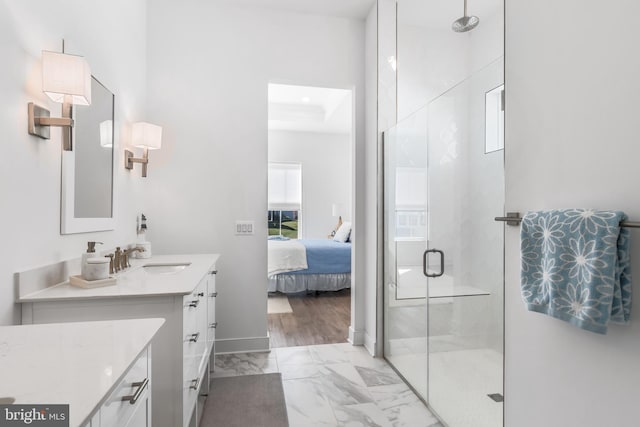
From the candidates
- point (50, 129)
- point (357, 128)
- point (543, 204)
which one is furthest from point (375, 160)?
point (50, 129)

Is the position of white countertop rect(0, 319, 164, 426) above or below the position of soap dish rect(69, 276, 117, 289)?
below

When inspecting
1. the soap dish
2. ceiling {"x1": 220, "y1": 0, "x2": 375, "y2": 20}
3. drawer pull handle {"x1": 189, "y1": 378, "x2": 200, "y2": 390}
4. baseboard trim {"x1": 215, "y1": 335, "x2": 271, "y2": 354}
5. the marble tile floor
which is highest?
ceiling {"x1": 220, "y1": 0, "x2": 375, "y2": 20}

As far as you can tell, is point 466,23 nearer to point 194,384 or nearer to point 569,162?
point 569,162

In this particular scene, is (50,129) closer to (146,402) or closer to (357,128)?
(146,402)

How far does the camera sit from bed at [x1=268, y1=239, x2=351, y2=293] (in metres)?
4.63

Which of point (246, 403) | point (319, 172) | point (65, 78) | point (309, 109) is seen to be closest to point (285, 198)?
point (319, 172)

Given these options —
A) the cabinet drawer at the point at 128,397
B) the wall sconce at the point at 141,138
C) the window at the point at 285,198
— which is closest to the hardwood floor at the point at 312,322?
the wall sconce at the point at 141,138

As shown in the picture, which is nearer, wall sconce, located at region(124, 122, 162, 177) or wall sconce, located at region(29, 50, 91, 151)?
wall sconce, located at region(29, 50, 91, 151)

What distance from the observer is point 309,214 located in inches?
278

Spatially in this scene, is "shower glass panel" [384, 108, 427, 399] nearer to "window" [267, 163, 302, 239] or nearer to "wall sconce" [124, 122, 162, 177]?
"wall sconce" [124, 122, 162, 177]

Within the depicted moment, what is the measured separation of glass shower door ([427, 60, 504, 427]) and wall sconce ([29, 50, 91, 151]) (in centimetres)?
185

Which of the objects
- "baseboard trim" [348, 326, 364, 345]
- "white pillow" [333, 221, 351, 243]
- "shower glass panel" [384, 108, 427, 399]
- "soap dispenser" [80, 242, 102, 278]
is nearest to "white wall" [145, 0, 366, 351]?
"baseboard trim" [348, 326, 364, 345]

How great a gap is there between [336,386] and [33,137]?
2207 mm

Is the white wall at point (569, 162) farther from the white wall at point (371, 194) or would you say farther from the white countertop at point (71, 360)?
the white wall at point (371, 194)
